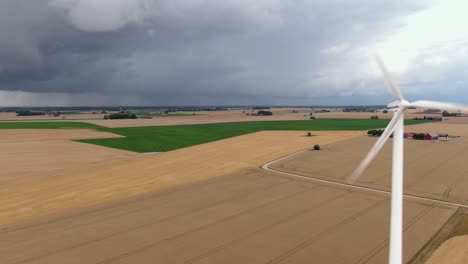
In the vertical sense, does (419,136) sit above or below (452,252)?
above

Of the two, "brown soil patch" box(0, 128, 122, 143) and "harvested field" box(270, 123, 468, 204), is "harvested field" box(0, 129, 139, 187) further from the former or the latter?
"harvested field" box(270, 123, 468, 204)

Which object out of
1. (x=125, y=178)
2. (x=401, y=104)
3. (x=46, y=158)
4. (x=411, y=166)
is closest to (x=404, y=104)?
(x=401, y=104)

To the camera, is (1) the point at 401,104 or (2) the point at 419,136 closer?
(1) the point at 401,104

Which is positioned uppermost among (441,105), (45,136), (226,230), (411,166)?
(441,105)

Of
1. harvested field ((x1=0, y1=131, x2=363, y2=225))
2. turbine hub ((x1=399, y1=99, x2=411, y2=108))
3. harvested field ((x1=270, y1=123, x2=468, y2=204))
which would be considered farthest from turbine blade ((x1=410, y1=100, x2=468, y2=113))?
harvested field ((x1=0, y1=131, x2=363, y2=225))

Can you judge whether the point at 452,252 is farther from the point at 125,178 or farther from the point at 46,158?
the point at 46,158

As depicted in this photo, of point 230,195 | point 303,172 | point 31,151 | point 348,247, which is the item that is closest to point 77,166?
point 31,151

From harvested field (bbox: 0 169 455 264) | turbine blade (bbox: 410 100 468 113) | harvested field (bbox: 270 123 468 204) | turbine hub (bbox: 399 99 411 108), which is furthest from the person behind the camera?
harvested field (bbox: 270 123 468 204)
